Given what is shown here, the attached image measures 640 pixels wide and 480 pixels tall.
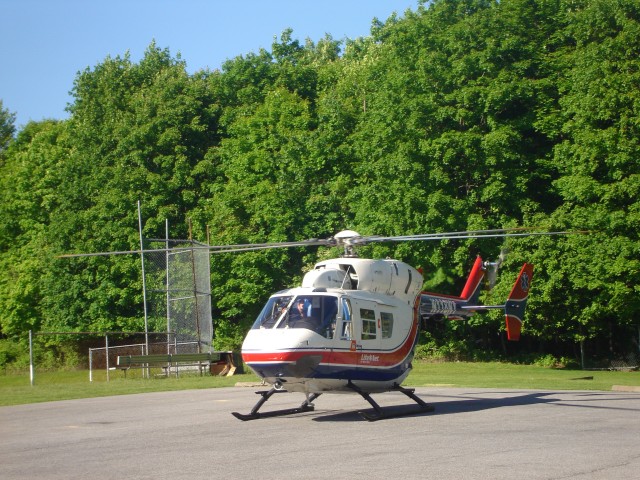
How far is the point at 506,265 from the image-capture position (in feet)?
134

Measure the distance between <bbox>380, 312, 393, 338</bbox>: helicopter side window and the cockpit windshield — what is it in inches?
69.9

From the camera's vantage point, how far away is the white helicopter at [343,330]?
16766mm

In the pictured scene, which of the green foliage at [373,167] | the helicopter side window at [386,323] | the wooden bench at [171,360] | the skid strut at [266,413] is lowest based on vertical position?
the wooden bench at [171,360]

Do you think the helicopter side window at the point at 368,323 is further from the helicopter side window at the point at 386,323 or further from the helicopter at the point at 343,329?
the helicopter side window at the point at 386,323

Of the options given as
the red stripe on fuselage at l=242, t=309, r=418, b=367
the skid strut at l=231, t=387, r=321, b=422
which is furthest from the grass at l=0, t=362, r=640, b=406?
the skid strut at l=231, t=387, r=321, b=422

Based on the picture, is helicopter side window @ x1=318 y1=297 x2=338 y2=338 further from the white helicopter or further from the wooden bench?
the wooden bench

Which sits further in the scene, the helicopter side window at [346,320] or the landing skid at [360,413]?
the helicopter side window at [346,320]

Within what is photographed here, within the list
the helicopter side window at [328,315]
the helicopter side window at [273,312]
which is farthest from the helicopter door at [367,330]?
the helicopter side window at [273,312]

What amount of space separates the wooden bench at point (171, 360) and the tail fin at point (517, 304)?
14.9 meters

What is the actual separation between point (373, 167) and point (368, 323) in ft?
86.8

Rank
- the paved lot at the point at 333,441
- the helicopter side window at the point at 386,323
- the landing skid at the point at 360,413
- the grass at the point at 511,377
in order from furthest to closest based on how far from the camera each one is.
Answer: the grass at the point at 511,377 < the helicopter side window at the point at 386,323 < the landing skid at the point at 360,413 < the paved lot at the point at 333,441

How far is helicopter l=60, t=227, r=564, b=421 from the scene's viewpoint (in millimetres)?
16766

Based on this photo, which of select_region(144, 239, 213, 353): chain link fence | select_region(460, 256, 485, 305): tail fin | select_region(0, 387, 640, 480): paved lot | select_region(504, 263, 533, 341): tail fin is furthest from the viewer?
select_region(144, 239, 213, 353): chain link fence

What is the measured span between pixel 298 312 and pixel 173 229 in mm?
35979
